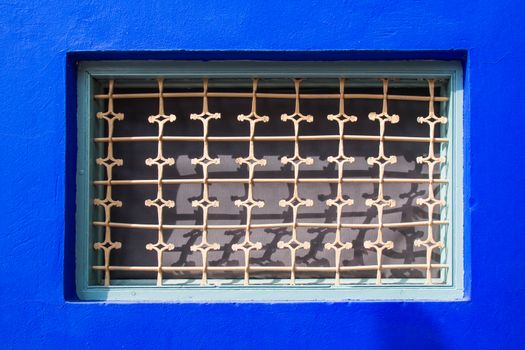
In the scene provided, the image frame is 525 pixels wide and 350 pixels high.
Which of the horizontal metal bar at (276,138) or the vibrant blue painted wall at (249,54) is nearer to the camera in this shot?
the vibrant blue painted wall at (249,54)

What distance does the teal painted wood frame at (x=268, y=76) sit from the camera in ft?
7.29

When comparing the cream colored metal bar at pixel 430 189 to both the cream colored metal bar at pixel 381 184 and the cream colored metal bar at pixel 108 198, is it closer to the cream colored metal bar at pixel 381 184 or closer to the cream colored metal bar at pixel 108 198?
the cream colored metal bar at pixel 381 184

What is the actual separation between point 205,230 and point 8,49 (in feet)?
3.38

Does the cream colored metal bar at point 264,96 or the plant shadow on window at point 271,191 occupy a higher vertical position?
the cream colored metal bar at point 264,96

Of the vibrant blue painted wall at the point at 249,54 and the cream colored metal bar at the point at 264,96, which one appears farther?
the cream colored metal bar at the point at 264,96

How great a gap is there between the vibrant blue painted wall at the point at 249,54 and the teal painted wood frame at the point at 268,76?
6cm

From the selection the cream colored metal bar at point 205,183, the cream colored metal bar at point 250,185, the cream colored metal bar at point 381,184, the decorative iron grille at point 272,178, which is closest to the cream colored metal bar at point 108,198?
the decorative iron grille at point 272,178

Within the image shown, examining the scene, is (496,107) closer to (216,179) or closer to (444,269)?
(444,269)

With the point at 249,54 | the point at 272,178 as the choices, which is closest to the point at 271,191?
the point at 272,178

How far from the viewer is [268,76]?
7.39 feet

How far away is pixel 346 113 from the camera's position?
234 centimetres

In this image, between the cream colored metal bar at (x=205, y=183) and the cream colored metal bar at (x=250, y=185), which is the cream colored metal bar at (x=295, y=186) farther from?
the cream colored metal bar at (x=205, y=183)

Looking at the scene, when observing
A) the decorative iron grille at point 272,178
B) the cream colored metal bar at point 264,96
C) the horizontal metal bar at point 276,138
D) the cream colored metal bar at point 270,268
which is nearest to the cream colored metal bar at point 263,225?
the decorative iron grille at point 272,178

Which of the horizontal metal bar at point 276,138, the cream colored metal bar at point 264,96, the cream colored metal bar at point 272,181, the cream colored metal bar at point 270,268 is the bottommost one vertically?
the cream colored metal bar at point 270,268
